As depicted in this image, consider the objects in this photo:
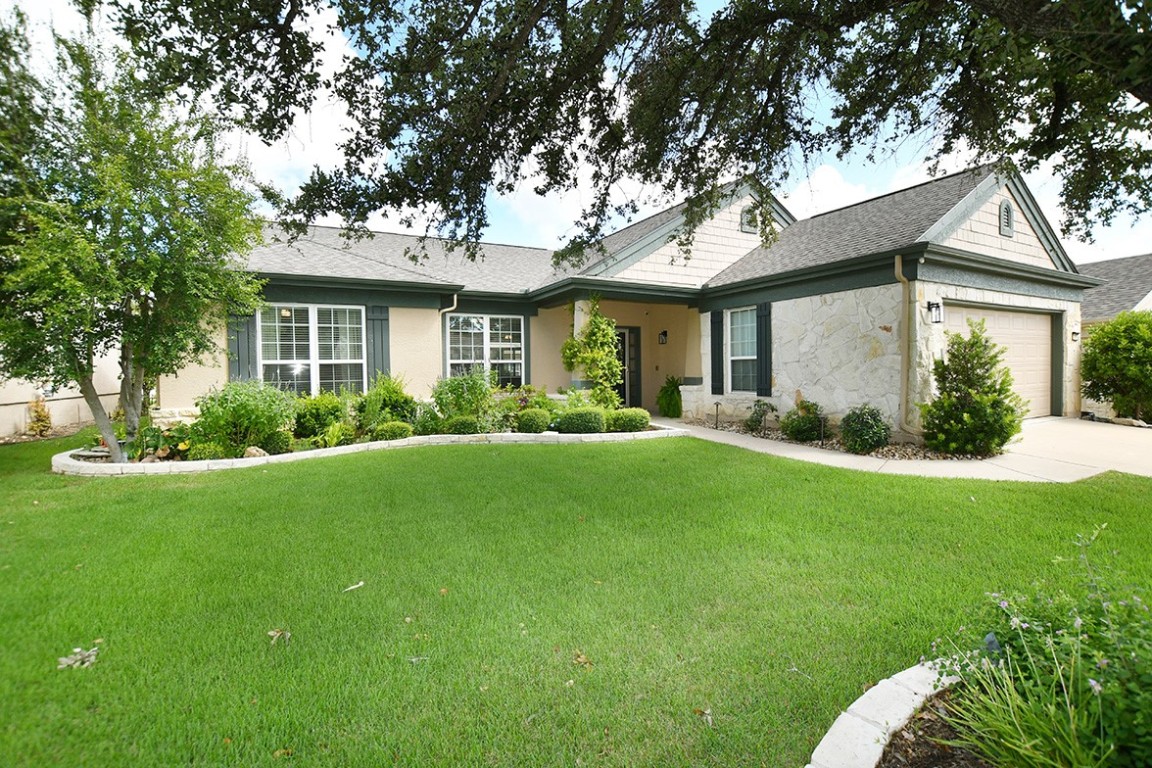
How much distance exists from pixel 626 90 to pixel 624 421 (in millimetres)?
6073

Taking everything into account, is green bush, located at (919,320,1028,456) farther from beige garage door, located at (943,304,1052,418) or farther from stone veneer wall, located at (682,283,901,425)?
beige garage door, located at (943,304,1052,418)

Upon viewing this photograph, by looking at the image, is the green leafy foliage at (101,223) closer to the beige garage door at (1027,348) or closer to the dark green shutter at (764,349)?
the dark green shutter at (764,349)

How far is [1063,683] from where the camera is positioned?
5.12 feet

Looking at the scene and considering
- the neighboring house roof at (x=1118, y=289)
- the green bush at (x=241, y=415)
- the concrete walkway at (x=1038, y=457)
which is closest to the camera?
the concrete walkway at (x=1038, y=457)

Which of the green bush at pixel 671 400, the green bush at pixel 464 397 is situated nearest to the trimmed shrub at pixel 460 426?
the green bush at pixel 464 397

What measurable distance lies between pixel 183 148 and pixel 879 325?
38.2 ft

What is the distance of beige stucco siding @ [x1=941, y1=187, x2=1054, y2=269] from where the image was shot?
9.78 metres

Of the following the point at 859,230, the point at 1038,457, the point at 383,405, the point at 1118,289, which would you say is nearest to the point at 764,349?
the point at 859,230

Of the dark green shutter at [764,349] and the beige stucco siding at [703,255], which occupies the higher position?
the beige stucco siding at [703,255]

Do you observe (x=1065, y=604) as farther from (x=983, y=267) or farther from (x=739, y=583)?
(x=983, y=267)

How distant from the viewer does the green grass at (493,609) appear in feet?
7.30

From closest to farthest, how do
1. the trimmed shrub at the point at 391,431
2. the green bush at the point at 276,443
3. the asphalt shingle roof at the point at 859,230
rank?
the green bush at the point at 276,443, the trimmed shrub at the point at 391,431, the asphalt shingle roof at the point at 859,230

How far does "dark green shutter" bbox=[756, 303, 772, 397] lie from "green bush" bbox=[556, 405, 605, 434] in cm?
384

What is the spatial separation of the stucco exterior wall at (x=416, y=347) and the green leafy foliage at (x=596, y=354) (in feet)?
10.3
